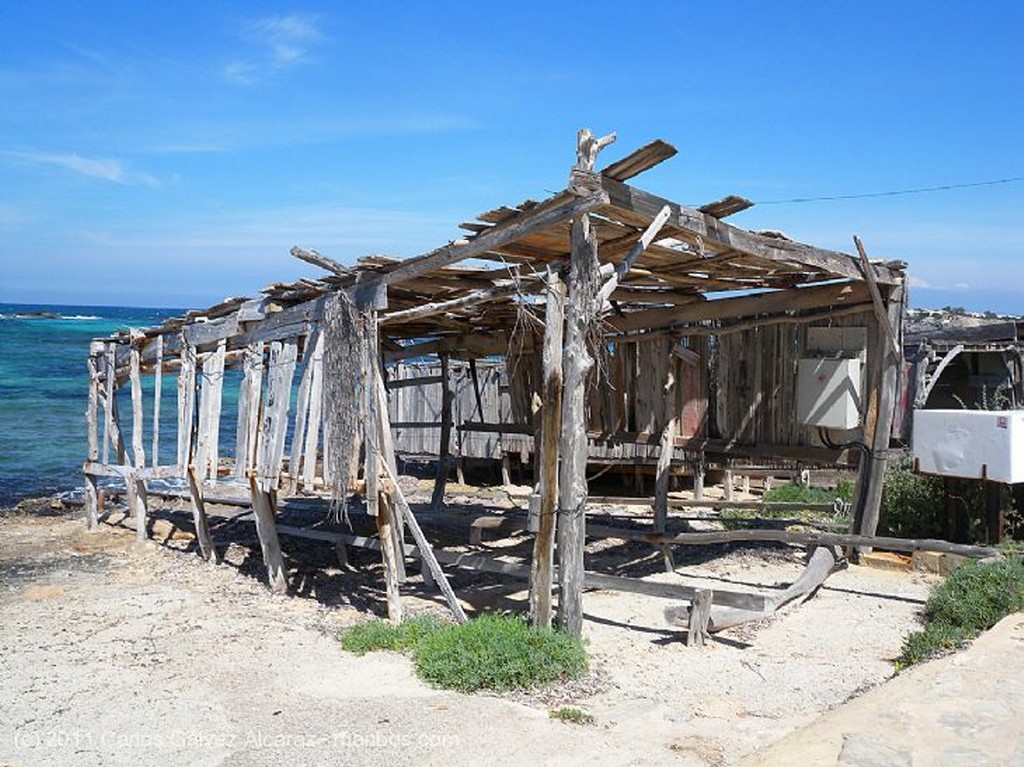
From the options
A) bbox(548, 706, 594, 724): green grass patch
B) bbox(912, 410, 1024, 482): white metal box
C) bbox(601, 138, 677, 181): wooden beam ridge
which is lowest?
bbox(548, 706, 594, 724): green grass patch

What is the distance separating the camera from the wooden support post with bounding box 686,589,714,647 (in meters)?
7.21

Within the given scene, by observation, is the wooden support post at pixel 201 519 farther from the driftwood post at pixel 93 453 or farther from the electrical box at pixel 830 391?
the electrical box at pixel 830 391

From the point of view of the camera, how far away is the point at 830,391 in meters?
9.20

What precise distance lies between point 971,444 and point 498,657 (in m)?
5.03

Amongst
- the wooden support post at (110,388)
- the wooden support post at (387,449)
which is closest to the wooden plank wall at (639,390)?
the wooden support post at (387,449)

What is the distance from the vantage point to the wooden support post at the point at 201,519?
11.0 metres

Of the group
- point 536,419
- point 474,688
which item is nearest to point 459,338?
point 536,419

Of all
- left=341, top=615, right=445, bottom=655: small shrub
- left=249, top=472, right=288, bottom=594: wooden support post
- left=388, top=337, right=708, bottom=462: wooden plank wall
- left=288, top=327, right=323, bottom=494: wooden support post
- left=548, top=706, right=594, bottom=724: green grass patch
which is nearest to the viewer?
left=548, top=706, right=594, bottom=724: green grass patch

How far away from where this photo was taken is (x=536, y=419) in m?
10.6

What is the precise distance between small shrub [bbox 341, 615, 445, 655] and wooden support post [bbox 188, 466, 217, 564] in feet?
14.0

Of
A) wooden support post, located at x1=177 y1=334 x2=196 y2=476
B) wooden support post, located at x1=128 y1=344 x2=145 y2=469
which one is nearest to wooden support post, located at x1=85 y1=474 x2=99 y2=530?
wooden support post, located at x1=128 y1=344 x2=145 y2=469

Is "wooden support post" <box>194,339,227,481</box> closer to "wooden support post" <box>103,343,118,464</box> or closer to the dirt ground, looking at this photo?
the dirt ground

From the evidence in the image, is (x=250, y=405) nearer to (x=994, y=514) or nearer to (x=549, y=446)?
(x=549, y=446)

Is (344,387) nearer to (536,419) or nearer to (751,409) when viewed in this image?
(536,419)
